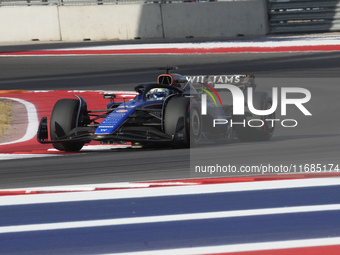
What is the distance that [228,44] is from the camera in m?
22.0

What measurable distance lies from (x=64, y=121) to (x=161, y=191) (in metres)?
2.96

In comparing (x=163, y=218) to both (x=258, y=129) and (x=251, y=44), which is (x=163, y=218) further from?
(x=251, y=44)

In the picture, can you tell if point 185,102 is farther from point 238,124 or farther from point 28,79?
point 28,79

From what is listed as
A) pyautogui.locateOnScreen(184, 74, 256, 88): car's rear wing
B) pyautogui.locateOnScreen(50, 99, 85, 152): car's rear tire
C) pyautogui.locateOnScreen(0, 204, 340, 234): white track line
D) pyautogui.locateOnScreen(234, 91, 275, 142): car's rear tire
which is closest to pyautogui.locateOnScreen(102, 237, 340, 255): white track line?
pyautogui.locateOnScreen(0, 204, 340, 234): white track line

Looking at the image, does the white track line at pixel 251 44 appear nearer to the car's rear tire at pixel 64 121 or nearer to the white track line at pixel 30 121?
the white track line at pixel 30 121

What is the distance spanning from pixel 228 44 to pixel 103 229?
16928mm

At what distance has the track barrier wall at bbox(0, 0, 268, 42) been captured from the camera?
2450cm

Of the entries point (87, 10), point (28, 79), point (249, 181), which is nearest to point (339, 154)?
point (249, 181)

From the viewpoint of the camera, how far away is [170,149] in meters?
9.26

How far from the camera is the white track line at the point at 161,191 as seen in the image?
6664 mm

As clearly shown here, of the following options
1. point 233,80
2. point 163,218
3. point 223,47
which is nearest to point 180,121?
point 233,80

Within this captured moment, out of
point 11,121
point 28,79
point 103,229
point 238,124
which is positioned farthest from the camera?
point 28,79

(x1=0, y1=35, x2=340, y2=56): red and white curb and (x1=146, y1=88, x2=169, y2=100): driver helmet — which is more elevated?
(x1=146, y1=88, x2=169, y2=100): driver helmet

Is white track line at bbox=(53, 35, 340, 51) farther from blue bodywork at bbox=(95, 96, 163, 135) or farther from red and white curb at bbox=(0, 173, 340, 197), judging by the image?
red and white curb at bbox=(0, 173, 340, 197)
